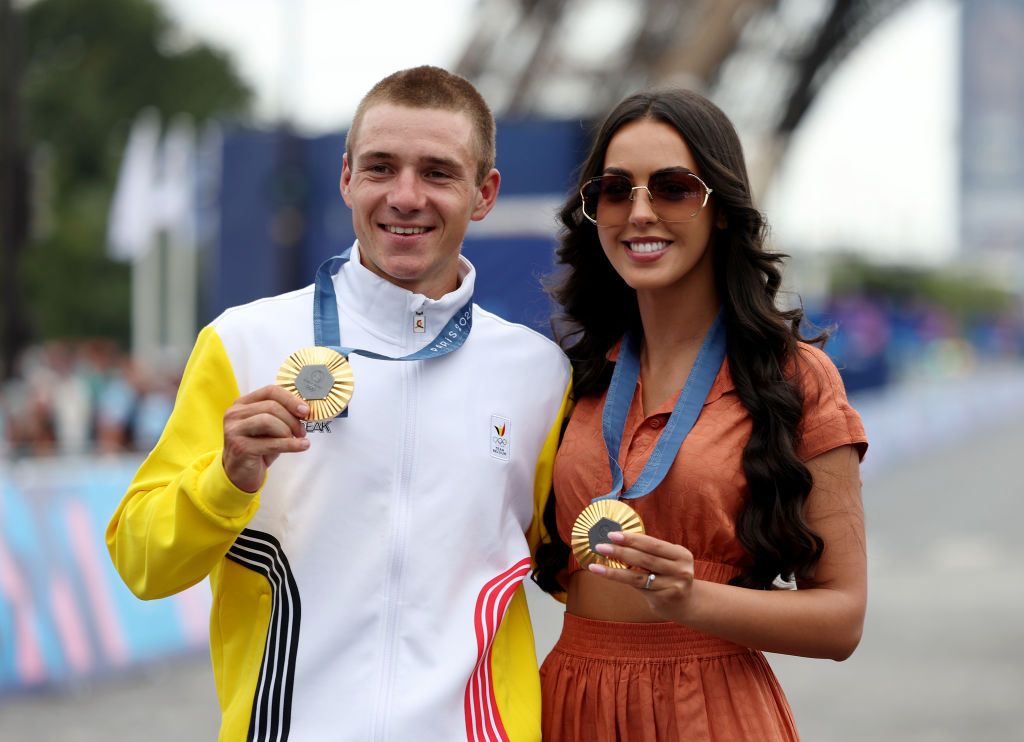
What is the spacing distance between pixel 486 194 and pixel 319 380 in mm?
711

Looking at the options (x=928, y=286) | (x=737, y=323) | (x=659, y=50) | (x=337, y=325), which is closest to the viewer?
(x=337, y=325)

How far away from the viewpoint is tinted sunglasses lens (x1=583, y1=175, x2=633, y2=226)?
10.1 ft

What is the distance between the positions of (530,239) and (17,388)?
23.8 ft

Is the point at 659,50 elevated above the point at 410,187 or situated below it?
above

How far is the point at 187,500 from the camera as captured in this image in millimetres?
2660

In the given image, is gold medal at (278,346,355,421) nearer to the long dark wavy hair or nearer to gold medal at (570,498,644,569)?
gold medal at (570,498,644,569)

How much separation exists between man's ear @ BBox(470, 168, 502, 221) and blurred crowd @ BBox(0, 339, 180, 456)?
10.7 meters

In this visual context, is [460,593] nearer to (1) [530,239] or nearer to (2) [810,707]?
(2) [810,707]

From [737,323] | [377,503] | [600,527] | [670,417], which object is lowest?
[600,527]

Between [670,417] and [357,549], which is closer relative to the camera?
[357,549]

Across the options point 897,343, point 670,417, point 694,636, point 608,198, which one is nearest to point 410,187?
point 608,198

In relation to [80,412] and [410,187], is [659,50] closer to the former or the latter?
[80,412]

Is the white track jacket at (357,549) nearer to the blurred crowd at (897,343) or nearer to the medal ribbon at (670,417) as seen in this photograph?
the medal ribbon at (670,417)

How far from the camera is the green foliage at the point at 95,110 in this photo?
3838 cm
